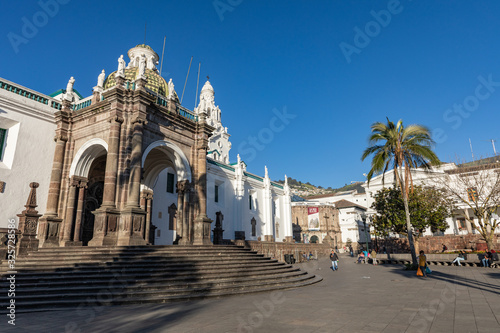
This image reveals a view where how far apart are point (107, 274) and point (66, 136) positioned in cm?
993

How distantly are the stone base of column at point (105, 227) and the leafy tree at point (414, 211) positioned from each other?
21852 mm

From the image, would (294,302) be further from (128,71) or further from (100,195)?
(128,71)

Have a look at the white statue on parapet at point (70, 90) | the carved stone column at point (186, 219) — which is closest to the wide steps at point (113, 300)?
the carved stone column at point (186, 219)

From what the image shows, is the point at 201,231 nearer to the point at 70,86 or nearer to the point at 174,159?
the point at 174,159

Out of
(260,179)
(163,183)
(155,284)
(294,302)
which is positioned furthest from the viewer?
(260,179)

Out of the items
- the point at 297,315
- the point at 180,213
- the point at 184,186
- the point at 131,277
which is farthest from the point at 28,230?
the point at 297,315

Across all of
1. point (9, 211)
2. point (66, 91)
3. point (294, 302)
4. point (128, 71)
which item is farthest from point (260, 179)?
point (294, 302)

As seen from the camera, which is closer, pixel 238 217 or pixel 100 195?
pixel 100 195

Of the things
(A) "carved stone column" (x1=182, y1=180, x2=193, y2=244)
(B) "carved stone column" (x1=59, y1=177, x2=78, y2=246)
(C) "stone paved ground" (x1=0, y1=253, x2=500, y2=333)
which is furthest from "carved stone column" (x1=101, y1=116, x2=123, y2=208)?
(C) "stone paved ground" (x1=0, y1=253, x2=500, y2=333)

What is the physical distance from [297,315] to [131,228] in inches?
331

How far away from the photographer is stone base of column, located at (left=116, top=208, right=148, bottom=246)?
1255cm

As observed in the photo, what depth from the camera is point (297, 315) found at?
6.93 meters

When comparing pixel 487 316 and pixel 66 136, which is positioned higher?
pixel 66 136

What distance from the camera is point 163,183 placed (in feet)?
80.1
